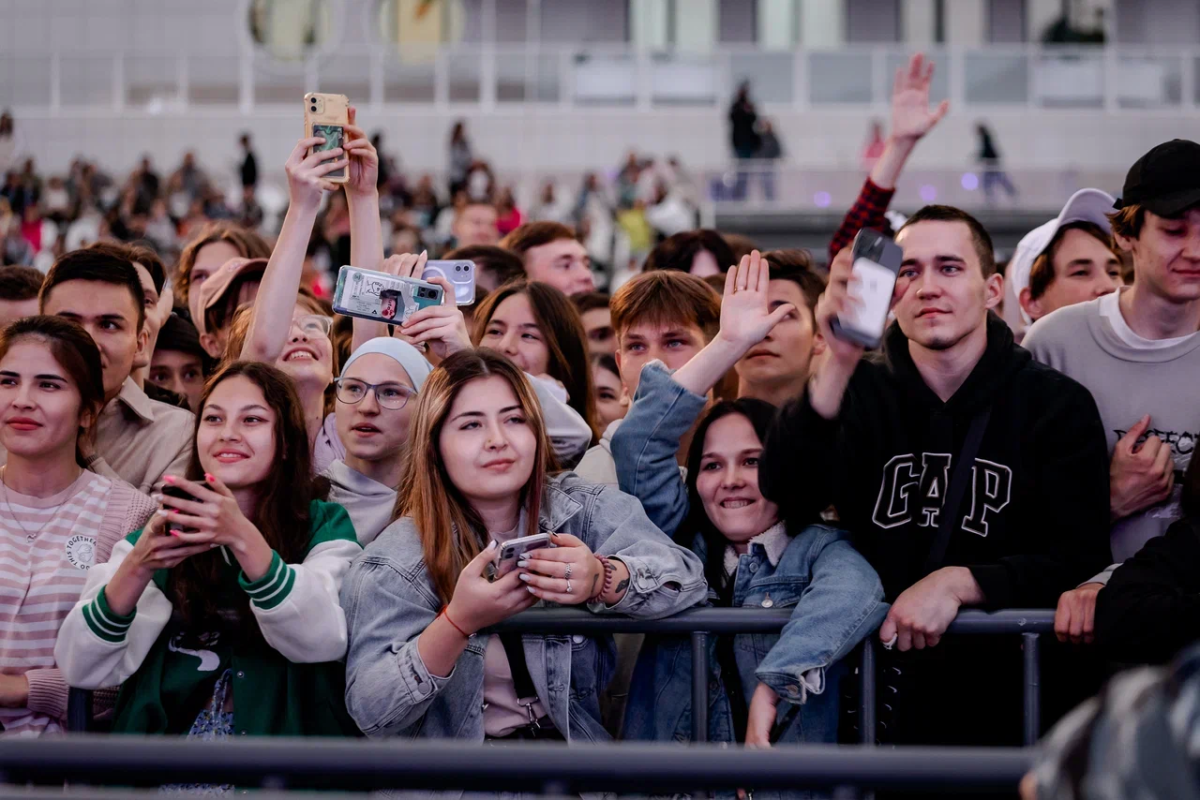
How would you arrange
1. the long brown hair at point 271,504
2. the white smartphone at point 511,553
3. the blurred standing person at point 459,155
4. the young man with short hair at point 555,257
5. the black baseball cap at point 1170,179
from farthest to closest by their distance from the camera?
the blurred standing person at point 459,155, the young man with short hair at point 555,257, the black baseball cap at point 1170,179, the long brown hair at point 271,504, the white smartphone at point 511,553

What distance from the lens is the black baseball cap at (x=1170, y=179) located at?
13.5ft

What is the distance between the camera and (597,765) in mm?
2393

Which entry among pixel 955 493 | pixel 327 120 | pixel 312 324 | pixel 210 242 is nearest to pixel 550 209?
pixel 210 242

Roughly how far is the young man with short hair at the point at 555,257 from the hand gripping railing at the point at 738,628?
307 cm

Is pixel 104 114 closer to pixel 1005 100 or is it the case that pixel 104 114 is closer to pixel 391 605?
pixel 1005 100

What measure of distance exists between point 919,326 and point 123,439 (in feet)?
8.95

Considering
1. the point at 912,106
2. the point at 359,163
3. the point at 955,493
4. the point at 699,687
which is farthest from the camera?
the point at 912,106

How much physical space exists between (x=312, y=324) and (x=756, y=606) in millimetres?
1999

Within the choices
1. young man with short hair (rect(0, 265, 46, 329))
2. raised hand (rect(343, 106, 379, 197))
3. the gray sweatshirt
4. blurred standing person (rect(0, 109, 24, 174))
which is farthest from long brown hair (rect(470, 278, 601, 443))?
blurred standing person (rect(0, 109, 24, 174))

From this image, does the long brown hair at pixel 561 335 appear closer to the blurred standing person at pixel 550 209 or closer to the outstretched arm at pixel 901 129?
the outstretched arm at pixel 901 129

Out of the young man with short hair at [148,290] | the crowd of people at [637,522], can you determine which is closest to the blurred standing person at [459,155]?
the young man with short hair at [148,290]

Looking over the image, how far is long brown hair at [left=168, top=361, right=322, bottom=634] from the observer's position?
3.73 meters

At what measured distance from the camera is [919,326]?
3980 mm

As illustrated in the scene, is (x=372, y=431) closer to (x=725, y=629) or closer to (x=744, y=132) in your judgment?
(x=725, y=629)
